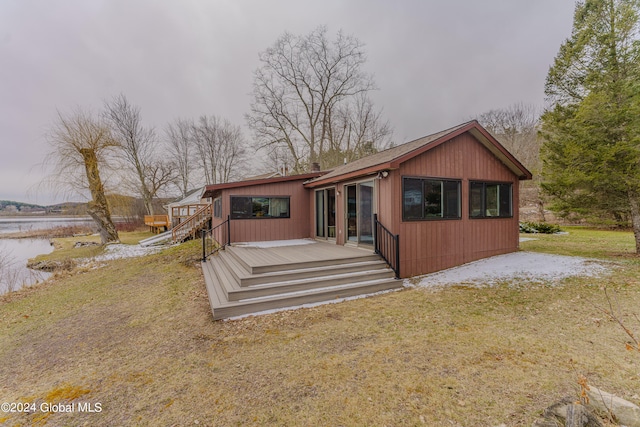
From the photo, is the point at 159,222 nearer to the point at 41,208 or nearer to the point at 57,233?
the point at 57,233

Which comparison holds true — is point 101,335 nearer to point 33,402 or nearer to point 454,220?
point 33,402

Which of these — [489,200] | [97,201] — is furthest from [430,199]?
[97,201]

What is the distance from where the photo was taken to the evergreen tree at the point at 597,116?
6938 mm

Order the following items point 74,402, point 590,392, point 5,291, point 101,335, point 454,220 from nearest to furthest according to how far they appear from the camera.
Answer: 1. point 590,392
2. point 74,402
3. point 101,335
4. point 454,220
5. point 5,291

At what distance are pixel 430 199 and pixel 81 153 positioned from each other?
1692 centimetres

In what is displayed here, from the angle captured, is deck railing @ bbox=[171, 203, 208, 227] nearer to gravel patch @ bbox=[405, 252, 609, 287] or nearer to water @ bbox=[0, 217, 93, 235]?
water @ bbox=[0, 217, 93, 235]

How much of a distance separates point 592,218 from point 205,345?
36.8ft

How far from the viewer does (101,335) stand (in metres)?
4.21

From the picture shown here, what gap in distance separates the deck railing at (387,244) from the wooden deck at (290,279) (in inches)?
7.3

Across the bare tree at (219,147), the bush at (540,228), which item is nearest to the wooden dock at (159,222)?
the bare tree at (219,147)

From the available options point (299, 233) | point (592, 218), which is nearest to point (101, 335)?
point (299, 233)

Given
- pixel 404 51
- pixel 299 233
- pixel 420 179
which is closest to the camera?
pixel 420 179

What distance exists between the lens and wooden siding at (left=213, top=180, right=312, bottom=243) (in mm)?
9477

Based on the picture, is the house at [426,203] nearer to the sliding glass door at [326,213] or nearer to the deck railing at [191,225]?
the sliding glass door at [326,213]
